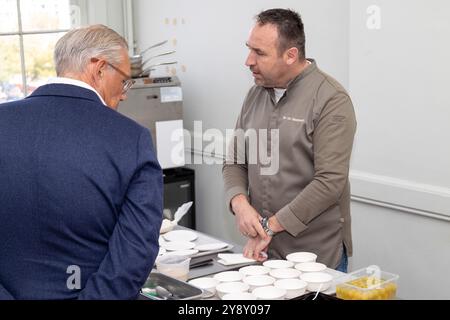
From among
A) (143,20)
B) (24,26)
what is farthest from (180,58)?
(24,26)

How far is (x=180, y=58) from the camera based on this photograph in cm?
450

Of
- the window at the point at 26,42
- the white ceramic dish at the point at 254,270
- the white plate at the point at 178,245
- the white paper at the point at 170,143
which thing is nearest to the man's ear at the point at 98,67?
the white ceramic dish at the point at 254,270

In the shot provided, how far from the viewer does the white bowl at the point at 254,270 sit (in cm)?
207

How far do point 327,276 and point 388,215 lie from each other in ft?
4.13

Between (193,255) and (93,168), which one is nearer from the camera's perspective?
(93,168)

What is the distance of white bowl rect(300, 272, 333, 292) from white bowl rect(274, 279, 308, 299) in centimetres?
2

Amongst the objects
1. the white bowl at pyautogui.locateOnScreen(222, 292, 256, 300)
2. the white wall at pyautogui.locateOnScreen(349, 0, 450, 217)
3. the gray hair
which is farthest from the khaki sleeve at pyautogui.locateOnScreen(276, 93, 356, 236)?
the gray hair

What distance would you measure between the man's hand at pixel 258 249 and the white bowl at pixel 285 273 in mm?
188

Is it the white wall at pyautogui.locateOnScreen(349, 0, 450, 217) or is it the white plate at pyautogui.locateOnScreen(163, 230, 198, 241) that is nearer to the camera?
the white plate at pyautogui.locateOnScreen(163, 230, 198, 241)

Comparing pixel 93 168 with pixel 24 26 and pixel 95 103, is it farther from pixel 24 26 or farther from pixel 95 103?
pixel 24 26

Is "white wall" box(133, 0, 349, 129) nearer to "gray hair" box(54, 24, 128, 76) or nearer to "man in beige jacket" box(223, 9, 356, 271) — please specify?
"man in beige jacket" box(223, 9, 356, 271)

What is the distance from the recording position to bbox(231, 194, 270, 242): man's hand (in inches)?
93.1

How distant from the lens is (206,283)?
2004 mm

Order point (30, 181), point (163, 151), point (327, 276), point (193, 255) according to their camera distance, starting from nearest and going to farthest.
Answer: point (30, 181) < point (327, 276) < point (193, 255) < point (163, 151)
